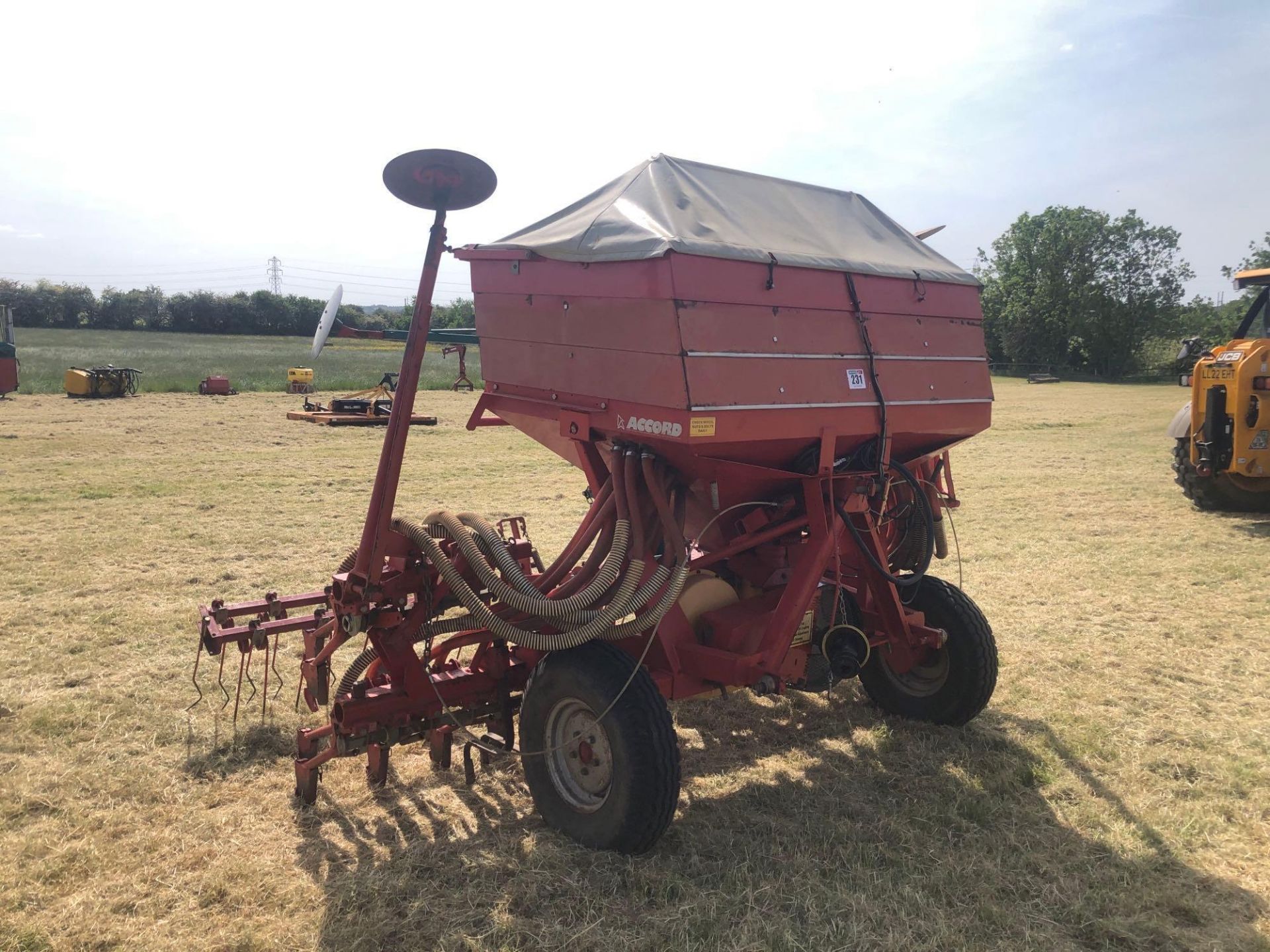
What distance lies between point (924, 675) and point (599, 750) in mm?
1993

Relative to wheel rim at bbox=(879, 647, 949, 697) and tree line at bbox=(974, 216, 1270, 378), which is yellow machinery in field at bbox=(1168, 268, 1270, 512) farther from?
tree line at bbox=(974, 216, 1270, 378)

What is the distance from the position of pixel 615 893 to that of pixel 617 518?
1.41m

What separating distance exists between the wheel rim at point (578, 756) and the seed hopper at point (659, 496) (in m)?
0.01

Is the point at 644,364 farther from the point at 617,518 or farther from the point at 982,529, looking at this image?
the point at 982,529

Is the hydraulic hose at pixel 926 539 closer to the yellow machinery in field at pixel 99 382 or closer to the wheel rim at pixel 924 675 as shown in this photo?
the wheel rim at pixel 924 675

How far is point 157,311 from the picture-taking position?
2299 inches

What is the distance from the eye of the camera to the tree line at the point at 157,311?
5547cm

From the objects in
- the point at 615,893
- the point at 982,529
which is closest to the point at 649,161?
the point at 615,893

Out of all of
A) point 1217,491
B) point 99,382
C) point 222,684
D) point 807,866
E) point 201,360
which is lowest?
point 807,866

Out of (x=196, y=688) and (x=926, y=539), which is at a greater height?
(x=926, y=539)

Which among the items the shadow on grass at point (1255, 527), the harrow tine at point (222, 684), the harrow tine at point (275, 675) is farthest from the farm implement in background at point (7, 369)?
the shadow on grass at point (1255, 527)

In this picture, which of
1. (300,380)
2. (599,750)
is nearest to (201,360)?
(300,380)

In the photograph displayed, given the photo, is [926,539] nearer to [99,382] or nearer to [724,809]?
[724,809]

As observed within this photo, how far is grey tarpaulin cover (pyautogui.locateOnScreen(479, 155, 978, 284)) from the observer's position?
11.5 ft
